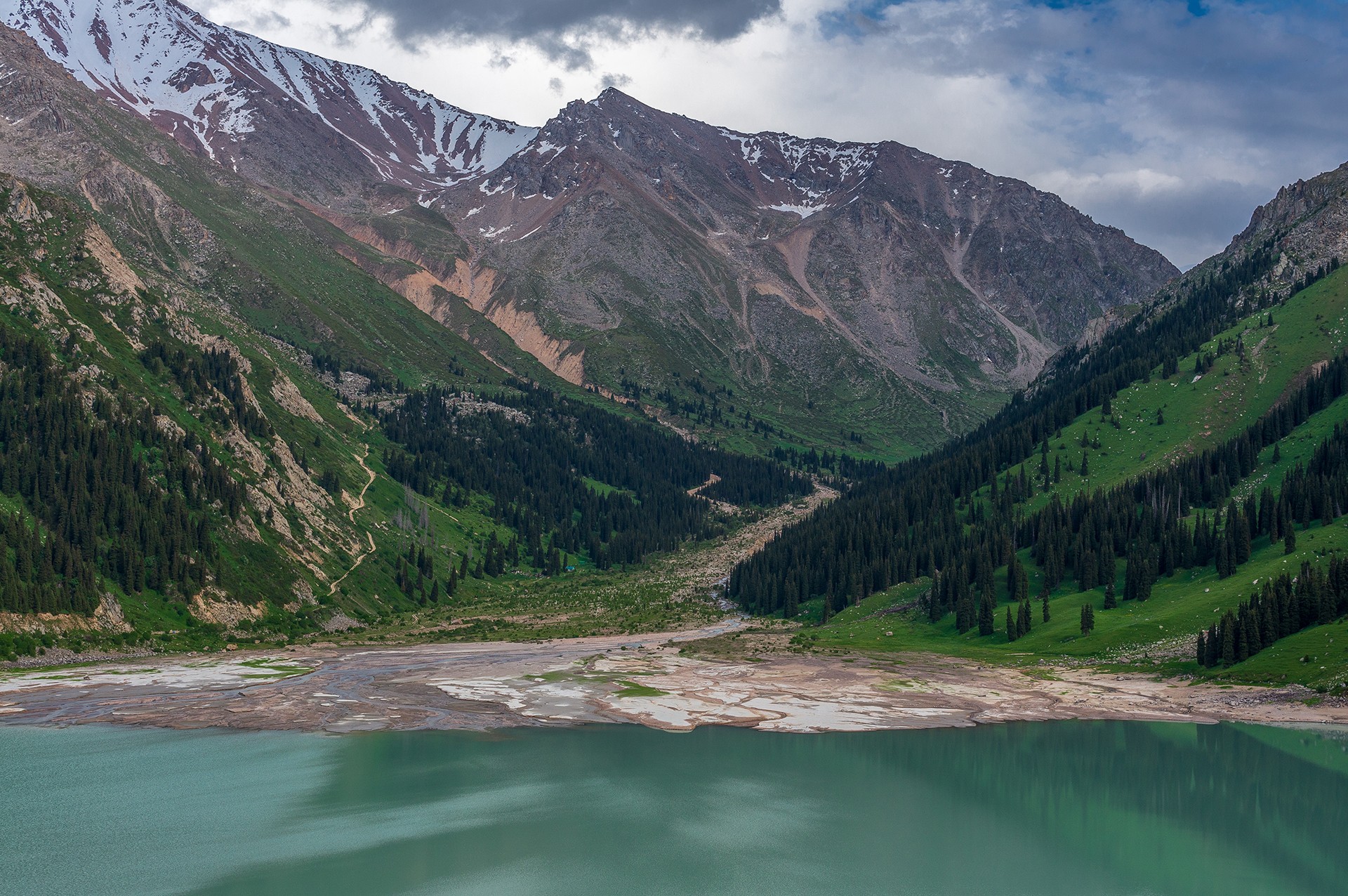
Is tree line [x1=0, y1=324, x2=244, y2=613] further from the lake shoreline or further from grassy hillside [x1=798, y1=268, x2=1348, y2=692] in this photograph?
grassy hillside [x1=798, y1=268, x2=1348, y2=692]

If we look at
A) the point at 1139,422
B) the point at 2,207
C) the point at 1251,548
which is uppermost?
the point at 2,207

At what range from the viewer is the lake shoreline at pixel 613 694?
73.7 meters

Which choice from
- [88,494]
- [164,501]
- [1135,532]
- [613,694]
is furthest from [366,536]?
[1135,532]

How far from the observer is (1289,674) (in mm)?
79938

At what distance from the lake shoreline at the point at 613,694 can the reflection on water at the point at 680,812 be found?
3.78 meters

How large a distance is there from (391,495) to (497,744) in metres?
137

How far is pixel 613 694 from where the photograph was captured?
86250 mm

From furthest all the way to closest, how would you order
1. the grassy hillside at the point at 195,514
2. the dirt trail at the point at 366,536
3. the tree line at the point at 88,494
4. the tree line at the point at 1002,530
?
the dirt trail at the point at 366,536, the tree line at the point at 1002,530, the grassy hillside at the point at 195,514, the tree line at the point at 88,494

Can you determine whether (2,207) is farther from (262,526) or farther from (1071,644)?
(1071,644)

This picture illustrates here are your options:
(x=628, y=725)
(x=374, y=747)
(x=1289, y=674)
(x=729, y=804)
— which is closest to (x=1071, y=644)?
(x=1289, y=674)

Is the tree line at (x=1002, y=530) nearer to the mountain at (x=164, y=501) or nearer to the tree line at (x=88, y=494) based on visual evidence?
the mountain at (x=164, y=501)

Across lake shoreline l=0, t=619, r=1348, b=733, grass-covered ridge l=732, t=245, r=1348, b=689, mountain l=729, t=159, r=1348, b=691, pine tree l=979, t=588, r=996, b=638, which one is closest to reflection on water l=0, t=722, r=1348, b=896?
lake shoreline l=0, t=619, r=1348, b=733

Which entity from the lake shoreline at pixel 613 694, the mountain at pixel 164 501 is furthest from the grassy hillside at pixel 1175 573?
the mountain at pixel 164 501

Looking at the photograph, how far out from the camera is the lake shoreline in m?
73.7
